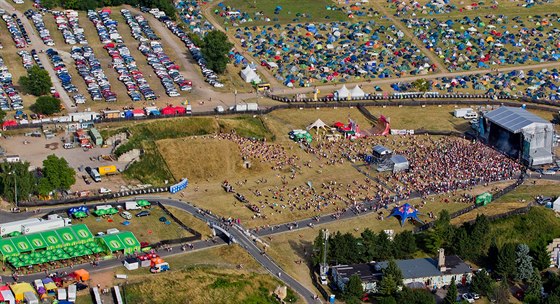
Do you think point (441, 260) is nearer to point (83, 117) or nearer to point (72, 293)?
point (72, 293)

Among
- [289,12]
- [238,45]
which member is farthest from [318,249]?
[289,12]

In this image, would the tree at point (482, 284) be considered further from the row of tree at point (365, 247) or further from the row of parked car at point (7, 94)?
the row of parked car at point (7, 94)

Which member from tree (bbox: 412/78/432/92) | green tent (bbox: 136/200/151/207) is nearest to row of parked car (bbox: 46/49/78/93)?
green tent (bbox: 136/200/151/207)

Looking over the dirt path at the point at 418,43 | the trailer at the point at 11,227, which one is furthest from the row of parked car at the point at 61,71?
the dirt path at the point at 418,43

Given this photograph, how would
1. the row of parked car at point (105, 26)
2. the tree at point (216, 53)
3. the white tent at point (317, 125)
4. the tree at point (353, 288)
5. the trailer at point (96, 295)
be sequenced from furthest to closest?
1. the row of parked car at point (105, 26)
2. the tree at point (216, 53)
3. the white tent at point (317, 125)
4. the tree at point (353, 288)
5. the trailer at point (96, 295)

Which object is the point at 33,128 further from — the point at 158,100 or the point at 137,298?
the point at 137,298

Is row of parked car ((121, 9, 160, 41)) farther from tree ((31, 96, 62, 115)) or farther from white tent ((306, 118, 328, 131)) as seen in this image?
white tent ((306, 118, 328, 131))

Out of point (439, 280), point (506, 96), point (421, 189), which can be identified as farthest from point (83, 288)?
point (506, 96)
